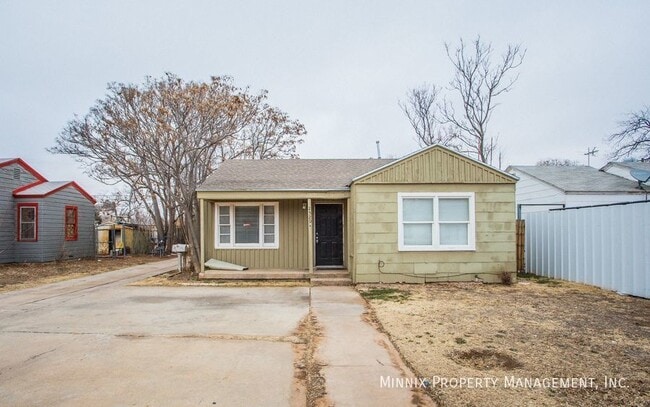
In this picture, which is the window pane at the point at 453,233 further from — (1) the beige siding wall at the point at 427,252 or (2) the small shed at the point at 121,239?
(2) the small shed at the point at 121,239

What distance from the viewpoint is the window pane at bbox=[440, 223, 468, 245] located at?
10289 millimetres

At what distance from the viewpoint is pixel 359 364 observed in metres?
4.22

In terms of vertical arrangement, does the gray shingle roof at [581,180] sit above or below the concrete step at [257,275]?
above

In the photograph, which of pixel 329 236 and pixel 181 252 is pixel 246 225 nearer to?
pixel 181 252

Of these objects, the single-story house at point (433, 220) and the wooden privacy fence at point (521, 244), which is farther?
the wooden privacy fence at point (521, 244)

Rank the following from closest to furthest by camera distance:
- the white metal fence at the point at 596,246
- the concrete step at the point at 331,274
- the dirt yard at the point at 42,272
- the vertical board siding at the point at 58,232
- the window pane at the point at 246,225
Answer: the white metal fence at the point at 596,246, the concrete step at the point at 331,274, the dirt yard at the point at 42,272, the window pane at the point at 246,225, the vertical board siding at the point at 58,232

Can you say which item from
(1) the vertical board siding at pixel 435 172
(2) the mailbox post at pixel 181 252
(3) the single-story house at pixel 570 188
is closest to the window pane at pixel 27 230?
(2) the mailbox post at pixel 181 252

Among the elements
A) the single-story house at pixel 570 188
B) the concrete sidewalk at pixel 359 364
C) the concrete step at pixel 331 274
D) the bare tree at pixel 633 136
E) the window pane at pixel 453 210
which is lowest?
the concrete step at pixel 331 274

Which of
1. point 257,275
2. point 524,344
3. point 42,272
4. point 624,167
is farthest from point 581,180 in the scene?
point 42,272

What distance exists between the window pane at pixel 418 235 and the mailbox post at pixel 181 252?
272 inches

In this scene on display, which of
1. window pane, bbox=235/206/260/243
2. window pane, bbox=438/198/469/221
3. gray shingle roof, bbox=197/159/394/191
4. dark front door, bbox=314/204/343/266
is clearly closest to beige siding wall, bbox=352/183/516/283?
window pane, bbox=438/198/469/221

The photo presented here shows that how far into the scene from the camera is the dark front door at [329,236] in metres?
12.3

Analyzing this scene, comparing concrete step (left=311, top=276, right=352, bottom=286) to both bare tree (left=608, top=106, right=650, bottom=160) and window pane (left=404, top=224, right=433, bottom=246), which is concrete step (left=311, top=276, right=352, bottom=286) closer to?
window pane (left=404, top=224, right=433, bottom=246)

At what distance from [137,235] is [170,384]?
21.7 metres
